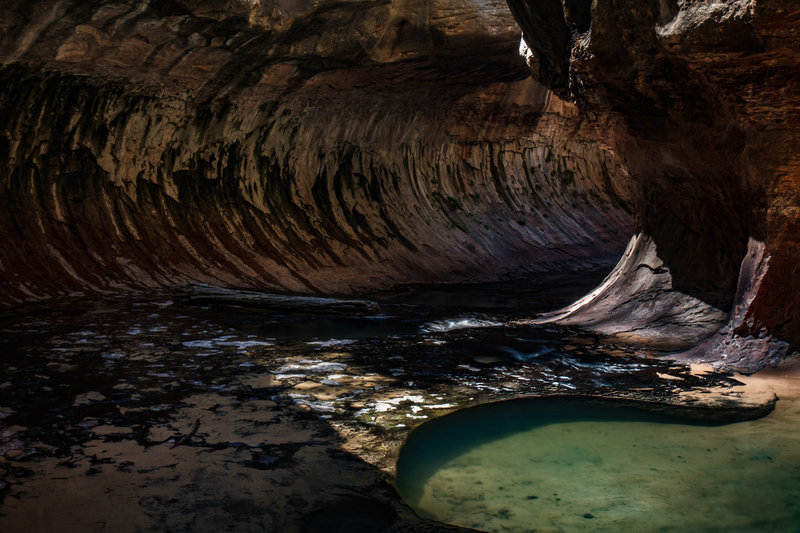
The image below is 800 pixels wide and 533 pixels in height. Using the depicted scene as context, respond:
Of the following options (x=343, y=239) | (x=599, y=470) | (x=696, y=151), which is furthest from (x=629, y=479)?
(x=343, y=239)

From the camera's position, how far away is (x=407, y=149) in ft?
31.0

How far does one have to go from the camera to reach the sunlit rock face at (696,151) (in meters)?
3.64

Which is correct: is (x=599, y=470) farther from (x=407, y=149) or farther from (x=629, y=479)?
(x=407, y=149)

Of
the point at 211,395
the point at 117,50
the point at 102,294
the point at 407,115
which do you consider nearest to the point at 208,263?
the point at 102,294

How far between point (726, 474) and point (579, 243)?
328 inches

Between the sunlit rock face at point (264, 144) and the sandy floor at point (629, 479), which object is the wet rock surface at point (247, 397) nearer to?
the sandy floor at point (629, 479)

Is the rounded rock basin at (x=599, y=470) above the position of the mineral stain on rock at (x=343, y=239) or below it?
below

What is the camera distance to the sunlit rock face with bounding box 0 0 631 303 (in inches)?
243

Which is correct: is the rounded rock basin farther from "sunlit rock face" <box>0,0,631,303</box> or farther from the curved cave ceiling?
"sunlit rock face" <box>0,0,631,303</box>

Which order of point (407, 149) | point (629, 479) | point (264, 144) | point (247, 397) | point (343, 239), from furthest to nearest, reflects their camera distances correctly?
1. point (407, 149)
2. point (343, 239)
3. point (264, 144)
4. point (247, 397)
5. point (629, 479)

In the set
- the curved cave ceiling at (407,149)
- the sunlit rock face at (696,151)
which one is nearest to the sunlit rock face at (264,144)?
the curved cave ceiling at (407,149)

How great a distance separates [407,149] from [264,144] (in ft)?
7.18

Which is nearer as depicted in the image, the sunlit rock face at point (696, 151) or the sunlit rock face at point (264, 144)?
the sunlit rock face at point (696, 151)

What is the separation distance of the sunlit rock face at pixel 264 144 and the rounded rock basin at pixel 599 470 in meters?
3.18
